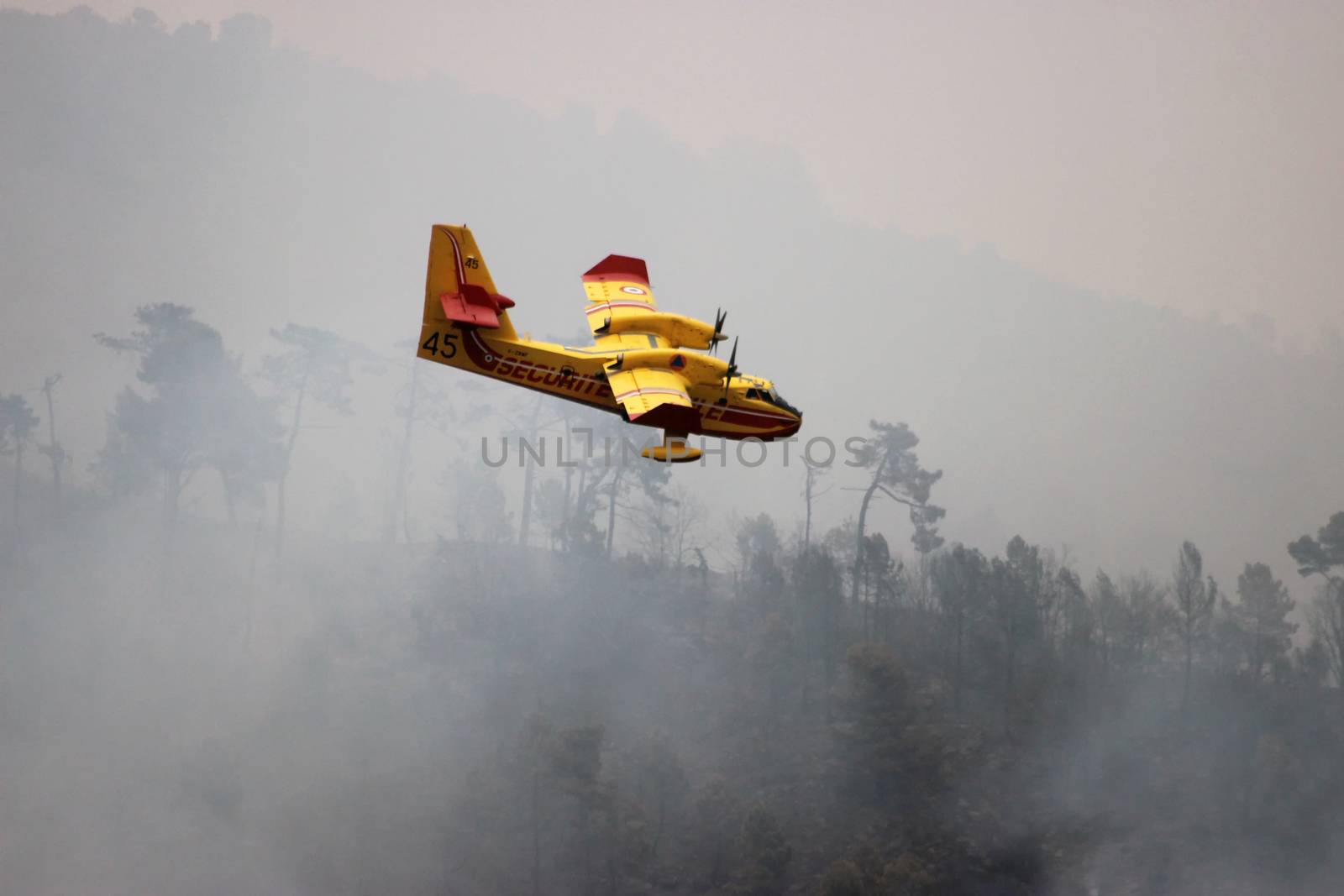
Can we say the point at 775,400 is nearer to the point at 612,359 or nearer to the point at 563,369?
the point at 612,359

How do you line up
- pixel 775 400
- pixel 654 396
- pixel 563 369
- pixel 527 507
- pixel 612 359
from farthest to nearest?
pixel 527 507 < pixel 775 400 < pixel 563 369 < pixel 612 359 < pixel 654 396

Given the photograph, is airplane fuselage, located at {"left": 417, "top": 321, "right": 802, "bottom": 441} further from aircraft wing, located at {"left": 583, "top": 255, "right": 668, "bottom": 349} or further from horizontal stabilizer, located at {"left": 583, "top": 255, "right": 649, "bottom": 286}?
horizontal stabilizer, located at {"left": 583, "top": 255, "right": 649, "bottom": 286}

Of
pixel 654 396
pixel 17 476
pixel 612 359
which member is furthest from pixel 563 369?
pixel 17 476

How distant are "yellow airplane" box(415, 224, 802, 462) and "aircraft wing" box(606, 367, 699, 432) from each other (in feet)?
0.16

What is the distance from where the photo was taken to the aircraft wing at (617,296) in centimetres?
4817

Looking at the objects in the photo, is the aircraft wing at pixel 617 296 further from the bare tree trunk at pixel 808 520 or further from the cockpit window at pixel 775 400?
the bare tree trunk at pixel 808 520

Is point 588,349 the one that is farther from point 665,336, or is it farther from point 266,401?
point 266,401

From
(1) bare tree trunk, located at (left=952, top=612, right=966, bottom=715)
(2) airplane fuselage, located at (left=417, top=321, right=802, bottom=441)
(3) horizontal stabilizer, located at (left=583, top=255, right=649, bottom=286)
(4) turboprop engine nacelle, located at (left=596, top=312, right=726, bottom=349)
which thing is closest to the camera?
(2) airplane fuselage, located at (left=417, top=321, right=802, bottom=441)

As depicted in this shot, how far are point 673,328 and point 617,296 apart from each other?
3898mm

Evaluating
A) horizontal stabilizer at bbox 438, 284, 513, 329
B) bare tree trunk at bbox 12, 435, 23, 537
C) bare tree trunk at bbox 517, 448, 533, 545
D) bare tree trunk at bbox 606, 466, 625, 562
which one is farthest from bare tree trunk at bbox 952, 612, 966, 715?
bare tree trunk at bbox 12, 435, 23, 537

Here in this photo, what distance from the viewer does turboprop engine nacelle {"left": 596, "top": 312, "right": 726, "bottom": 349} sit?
48.0 metres

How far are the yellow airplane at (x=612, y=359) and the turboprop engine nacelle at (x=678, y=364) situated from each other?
1.4 inches

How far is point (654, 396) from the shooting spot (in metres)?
43.3

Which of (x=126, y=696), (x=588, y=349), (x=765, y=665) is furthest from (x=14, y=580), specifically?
(x=588, y=349)
